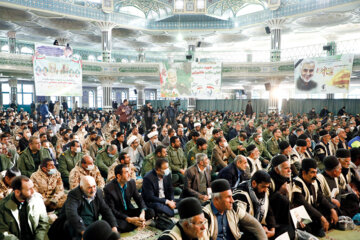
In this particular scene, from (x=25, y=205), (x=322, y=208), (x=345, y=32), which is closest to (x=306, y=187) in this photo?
(x=322, y=208)

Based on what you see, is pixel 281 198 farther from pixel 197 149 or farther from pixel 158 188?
pixel 197 149

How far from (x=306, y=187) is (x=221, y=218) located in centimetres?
131

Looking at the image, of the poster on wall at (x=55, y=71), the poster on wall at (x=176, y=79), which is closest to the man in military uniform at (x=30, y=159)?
the poster on wall at (x=55, y=71)

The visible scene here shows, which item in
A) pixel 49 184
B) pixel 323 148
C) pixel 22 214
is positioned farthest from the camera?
pixel 323 148

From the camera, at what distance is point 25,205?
8.30ft

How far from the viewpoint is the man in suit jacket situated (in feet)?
11.5

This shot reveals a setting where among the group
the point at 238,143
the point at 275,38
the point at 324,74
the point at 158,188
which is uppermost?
the point at 275,38

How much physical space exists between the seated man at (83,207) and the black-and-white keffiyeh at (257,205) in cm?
130

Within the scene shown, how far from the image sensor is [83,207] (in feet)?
8.87

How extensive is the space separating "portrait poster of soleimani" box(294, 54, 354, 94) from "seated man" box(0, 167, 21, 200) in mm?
12638

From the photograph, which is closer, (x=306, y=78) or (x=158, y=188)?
(x=158, y=188)

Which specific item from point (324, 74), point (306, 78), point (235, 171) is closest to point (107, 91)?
point (306, 78)

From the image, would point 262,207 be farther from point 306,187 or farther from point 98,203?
point 98,203

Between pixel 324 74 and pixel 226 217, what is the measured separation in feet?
40.2
